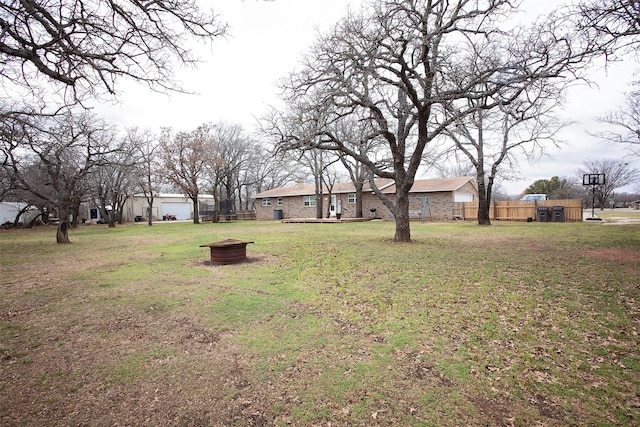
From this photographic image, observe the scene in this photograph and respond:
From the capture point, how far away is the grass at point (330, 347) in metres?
2.81

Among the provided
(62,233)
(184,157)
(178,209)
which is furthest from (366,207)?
(178,209)

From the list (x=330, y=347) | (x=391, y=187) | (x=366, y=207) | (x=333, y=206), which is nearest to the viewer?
(x=330, y=347)

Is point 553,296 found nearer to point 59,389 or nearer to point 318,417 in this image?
point 318,417

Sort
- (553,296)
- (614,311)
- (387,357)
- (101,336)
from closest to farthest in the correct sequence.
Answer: (387,357), (101,336), (614,311), (553,296)

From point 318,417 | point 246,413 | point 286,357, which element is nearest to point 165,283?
point 286,357

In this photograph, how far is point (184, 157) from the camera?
92.6ft

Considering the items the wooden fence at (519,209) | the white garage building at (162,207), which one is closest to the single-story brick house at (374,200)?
the wooden fence at (519,209)

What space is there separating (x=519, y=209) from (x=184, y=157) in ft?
91.9

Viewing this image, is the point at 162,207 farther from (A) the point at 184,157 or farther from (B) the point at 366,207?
(B) the point at 366,207

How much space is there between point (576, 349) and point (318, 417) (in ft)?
10.5

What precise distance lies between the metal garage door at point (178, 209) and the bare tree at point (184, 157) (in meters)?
17.4

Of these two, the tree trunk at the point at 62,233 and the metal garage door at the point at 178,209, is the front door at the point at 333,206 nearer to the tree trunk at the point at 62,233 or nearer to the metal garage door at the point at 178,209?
the tree trunk at the point at 62,233

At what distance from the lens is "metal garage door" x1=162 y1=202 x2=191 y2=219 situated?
1737 inches

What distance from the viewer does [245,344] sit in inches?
156
